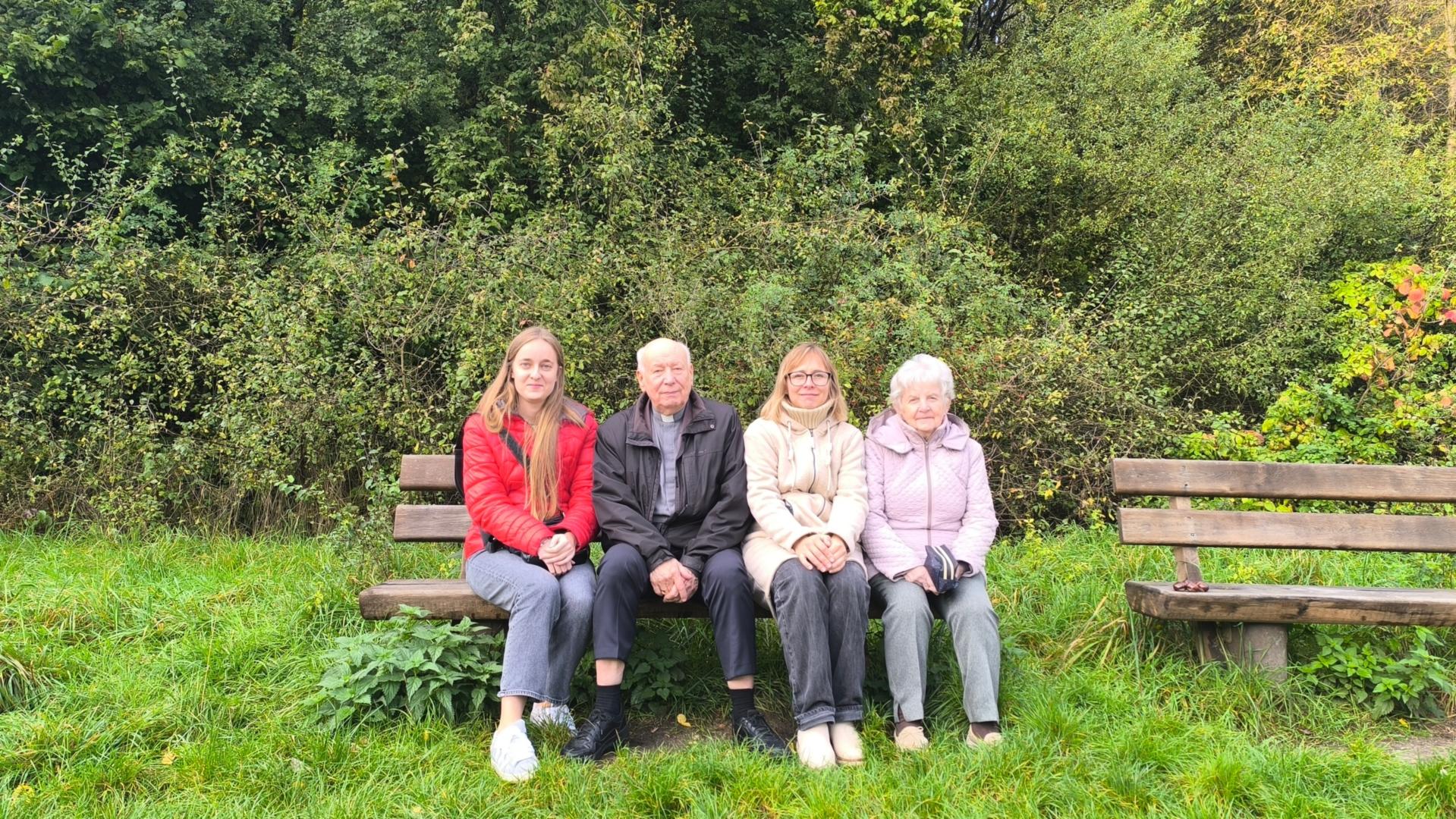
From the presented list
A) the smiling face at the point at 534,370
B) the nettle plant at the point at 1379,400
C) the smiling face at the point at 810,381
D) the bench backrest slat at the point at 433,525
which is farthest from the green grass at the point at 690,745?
the nettle plant at the point at 1379,400

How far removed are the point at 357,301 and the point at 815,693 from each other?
423 cm

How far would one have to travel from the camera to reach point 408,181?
8.81 meters

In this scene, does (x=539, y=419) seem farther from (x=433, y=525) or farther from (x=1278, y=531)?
(x=1278, y=531)

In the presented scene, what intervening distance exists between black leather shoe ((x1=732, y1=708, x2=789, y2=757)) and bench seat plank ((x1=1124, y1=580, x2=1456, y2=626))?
5.15ft

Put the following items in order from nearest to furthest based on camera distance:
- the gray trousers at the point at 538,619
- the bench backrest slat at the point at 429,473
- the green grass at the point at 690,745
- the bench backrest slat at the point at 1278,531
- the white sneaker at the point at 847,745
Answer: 1. the green grass at the point at 690,745
2. the white sneaker at the point at 847,745
3. the gray trousers at the point at 538,619
4. the bench backrest slat at the point at 1278,531
5. the bench backrest slat at the point at 429,473

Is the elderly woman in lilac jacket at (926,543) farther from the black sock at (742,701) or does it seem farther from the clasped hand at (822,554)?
the black sock at (742,701)

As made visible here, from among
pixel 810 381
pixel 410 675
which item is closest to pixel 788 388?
pixel 810 381

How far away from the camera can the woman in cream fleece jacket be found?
330 cm

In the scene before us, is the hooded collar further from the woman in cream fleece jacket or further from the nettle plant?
the nettle plant

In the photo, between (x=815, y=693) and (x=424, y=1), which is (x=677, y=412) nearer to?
(x=815, y=693)

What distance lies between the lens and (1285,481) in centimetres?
414

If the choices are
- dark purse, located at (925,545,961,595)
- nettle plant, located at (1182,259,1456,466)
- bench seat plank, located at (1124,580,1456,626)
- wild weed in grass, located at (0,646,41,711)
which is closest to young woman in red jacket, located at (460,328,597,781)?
dark purse, located at (925,545,961,595)

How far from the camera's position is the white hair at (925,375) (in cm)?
386

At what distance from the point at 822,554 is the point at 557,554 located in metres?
1.01
